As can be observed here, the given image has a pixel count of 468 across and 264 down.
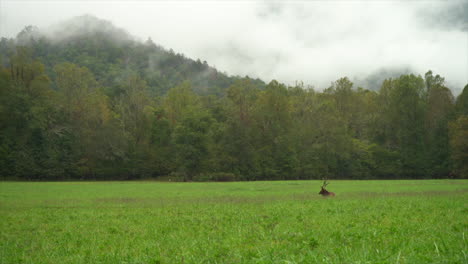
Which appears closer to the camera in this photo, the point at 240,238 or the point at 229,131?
the point at 240,238

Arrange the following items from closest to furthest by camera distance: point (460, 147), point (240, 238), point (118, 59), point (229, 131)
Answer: point (240, 238), point (460, 147), point (229, 131), point (118, 59)

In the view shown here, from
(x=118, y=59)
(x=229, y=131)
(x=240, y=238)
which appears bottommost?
(x=240, y=238)

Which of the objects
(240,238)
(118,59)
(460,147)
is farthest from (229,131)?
(118,59)

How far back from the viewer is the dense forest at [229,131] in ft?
222

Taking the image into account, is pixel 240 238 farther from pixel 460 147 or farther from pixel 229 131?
pixel 460 147

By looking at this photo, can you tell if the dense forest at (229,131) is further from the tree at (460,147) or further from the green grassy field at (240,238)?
the green grassy field at (240,238)

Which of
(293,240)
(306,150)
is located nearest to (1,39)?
(306,150)

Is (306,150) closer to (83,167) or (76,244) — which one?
(83,167)

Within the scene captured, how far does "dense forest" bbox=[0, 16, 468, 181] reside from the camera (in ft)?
222

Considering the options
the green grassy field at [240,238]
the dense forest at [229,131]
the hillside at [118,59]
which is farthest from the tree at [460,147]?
the hillside at [118,59]

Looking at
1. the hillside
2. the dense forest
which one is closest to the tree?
the dense forest

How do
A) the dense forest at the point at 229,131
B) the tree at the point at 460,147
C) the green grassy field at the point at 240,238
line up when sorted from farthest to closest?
the dense forest at the point at 229,131
the tree at the point at 460,147
the green grassy field at the point at 240,238

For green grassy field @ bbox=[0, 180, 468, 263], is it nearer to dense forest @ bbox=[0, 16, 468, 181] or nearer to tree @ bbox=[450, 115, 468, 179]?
dense forest @ bbox=[0, 16, 468, 181]

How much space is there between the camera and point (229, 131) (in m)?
74.8
